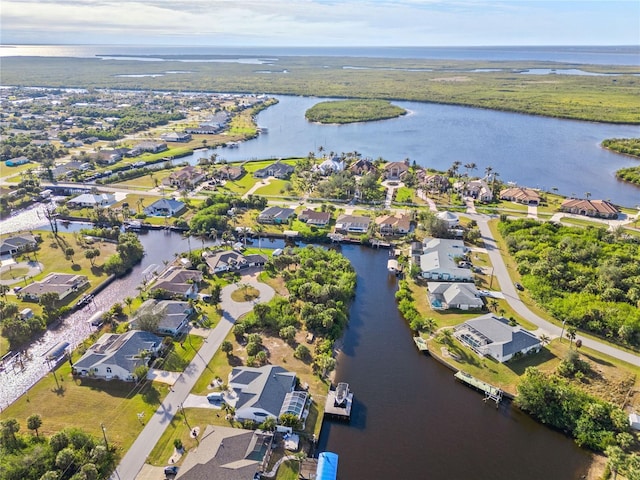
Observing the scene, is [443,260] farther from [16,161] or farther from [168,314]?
[16,161]

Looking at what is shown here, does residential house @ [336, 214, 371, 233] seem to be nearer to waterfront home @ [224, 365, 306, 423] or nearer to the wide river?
waterfront home @ [224, 365, 306, 423]

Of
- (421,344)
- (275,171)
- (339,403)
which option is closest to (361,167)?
(275,171)

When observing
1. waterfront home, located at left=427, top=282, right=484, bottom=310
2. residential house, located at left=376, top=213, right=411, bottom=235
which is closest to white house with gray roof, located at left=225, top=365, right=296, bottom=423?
waterfront home, located at left=427, top=282, right=484, bottom=310

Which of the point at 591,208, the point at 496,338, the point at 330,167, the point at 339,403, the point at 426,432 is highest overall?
the point at 330,167

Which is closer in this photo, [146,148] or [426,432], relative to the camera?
[426,432]

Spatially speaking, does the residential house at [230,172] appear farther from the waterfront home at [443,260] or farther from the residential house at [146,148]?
the waterfront home at [443,260]

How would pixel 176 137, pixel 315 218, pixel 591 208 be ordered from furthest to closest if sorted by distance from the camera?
pixel 176 137 < pixel 591 208 < pixel 315 218

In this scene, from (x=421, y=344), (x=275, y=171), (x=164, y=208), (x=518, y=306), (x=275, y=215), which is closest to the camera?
(x=421, y=344)

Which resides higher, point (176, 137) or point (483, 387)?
point (176, 137)
